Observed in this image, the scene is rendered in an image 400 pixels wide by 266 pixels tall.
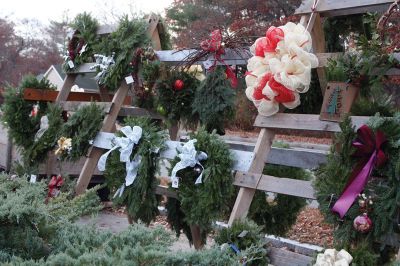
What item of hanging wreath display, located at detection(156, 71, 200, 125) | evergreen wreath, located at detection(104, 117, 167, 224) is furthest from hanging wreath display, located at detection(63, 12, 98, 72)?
evergreen wreath, located at detection(104, 117, 167, 224)

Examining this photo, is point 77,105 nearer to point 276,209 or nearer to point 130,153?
point 130,153

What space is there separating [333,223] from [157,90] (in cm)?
212

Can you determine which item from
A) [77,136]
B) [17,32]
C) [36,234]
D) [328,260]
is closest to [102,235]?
[36,234]

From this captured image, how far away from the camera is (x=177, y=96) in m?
4.20

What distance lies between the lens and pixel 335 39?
145 inches

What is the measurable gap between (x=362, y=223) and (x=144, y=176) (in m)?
1.86

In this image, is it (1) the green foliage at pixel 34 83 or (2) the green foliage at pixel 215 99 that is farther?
(1) the green foliage at pixel 34 83

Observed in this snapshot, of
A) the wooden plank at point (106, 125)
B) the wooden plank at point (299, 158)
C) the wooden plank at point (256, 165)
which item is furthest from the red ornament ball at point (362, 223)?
the wooden plank at point (106, 125)

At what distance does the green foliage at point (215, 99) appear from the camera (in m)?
3.87

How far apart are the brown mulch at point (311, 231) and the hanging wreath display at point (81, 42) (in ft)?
10.4

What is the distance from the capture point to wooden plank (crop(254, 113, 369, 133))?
284 cm

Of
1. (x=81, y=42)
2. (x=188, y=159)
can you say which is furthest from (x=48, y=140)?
(x=188, y=159)

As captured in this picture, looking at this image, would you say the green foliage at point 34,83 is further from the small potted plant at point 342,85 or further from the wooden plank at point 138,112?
the small potted plant at point 342,85

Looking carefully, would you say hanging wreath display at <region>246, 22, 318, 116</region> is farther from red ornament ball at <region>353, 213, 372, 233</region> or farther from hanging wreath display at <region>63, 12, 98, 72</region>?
hanging wreath display at <region>63, 12, 98, 72</region>
